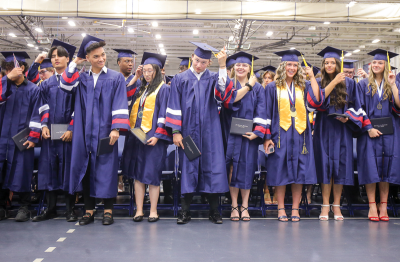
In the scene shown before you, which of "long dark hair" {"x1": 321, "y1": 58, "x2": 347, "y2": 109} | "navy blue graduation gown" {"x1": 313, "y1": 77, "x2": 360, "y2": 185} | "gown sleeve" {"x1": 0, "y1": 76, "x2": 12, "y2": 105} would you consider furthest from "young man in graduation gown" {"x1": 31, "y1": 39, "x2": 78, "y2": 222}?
"long dark hair" {"x1": 321, "y1": 58, "x2": 347, "y2": 109}

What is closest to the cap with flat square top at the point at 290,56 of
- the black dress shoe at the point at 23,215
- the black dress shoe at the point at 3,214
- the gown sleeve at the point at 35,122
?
the gown sleeve at the point at 35,122

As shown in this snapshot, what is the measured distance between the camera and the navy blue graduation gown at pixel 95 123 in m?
3.18

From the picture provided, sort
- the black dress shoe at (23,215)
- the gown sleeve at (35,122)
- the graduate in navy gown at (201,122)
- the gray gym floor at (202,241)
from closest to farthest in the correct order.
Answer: the gray gym floor at (202,241)
the graduate in navy gown at (201,122)
the black dress shoe at (23,215)
the gown sleeve at (35,122)

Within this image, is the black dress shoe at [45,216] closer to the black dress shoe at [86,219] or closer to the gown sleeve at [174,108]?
the black dress shoe at [86,219]

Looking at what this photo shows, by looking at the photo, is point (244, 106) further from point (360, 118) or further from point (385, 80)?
point (385, 80)

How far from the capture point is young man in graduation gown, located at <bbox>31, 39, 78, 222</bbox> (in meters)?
3.40

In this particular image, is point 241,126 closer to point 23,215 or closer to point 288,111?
point 288,111

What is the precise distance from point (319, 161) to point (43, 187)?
3015 mm

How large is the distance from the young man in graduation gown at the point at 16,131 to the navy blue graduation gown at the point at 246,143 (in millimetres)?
2143

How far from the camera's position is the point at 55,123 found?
11.3 feet

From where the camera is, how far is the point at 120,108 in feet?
10.7

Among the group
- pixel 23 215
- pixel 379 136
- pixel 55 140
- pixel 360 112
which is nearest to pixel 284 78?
pixel 360 112

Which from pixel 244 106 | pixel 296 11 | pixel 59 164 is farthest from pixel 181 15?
pixel 59 164

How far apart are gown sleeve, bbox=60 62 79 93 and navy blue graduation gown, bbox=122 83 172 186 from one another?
2.44 feet
